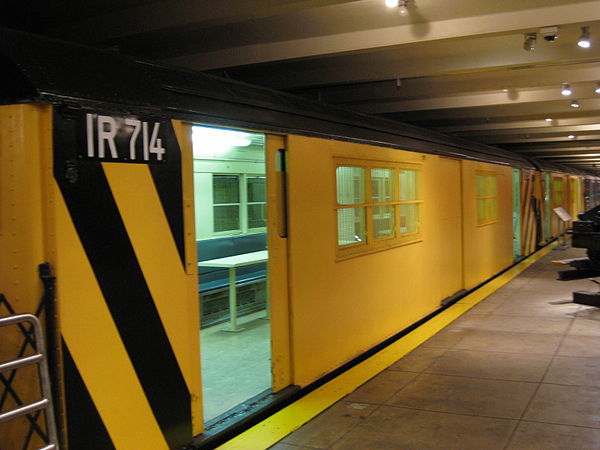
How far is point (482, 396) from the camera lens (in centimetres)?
482

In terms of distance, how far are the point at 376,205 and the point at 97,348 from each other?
3.81 meters

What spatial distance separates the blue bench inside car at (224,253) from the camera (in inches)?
293

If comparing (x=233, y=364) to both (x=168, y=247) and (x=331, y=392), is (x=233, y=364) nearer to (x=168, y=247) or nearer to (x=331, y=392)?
(x=331, y=392)

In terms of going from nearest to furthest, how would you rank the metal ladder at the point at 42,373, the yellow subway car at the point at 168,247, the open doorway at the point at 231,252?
the metal ladder at the point at 42,373, the yellow subway car at the point at 168,247, the open doorway at the point at 231,252

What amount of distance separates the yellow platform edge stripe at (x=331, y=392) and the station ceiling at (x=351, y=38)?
8.94ft

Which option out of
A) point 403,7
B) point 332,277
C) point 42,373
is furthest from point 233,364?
point 403,7

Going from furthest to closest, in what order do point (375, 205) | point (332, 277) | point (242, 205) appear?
point (242, 205) → point (375, 205) → point (332, 277)

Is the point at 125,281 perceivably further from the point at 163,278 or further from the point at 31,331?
the point at 31,331

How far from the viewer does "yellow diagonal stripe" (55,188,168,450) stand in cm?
274

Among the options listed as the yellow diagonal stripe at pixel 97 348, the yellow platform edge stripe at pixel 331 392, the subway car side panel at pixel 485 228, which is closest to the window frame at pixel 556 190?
the subway car side panel at pixel 485 228

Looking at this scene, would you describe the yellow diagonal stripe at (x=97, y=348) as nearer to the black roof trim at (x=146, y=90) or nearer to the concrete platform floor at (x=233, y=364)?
the black roof trim at (x=146, y=90)

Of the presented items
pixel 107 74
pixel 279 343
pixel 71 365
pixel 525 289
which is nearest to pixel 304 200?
pixel 279 343

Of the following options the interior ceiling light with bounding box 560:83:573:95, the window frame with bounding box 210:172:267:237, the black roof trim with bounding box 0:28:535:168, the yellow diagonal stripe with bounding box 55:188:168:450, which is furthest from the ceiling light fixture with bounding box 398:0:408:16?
the window frame with bounding box 210:172:267:237

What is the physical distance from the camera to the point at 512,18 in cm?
409
